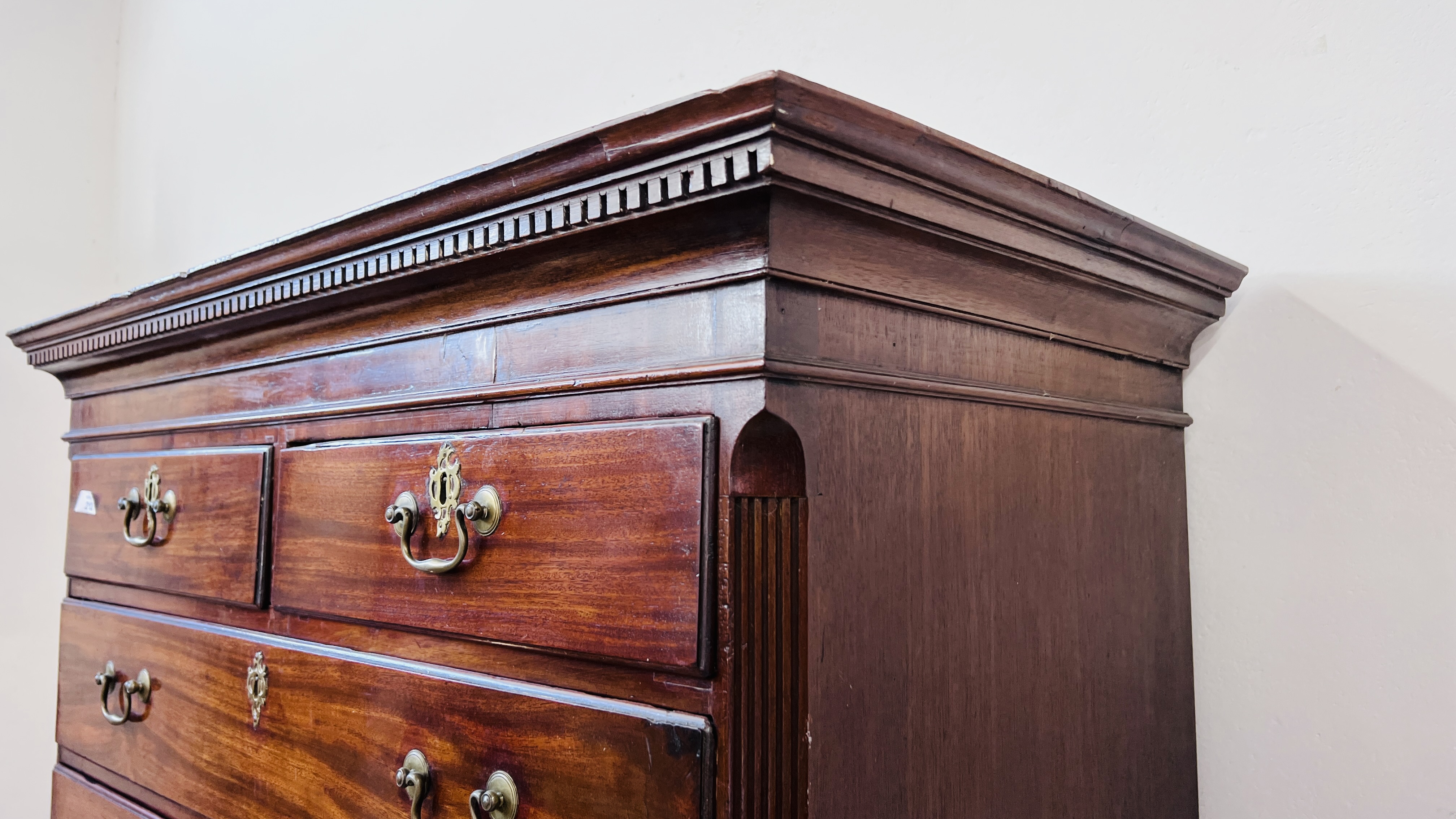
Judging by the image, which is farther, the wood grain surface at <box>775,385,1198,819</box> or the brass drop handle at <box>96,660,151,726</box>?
the brass drop handle at <box>96,660,151,726</box>

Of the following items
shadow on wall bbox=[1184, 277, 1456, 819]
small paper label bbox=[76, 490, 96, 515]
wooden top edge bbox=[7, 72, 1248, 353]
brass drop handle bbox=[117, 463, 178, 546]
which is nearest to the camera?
wooden top edge bbox=[7, 72, 1248, 353]

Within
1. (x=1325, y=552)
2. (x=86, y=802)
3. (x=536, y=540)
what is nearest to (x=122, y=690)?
(x=86, y=802)

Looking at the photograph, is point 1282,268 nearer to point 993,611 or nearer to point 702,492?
point 993,611

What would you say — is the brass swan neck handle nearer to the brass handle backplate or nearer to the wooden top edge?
→ the brass handle backplate

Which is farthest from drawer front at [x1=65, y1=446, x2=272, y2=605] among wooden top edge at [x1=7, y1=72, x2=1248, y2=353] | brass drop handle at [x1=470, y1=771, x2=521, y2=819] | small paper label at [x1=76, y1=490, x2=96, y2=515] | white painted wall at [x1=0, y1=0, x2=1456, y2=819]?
white painted wall at [x1=0, y1=0, x2=1456, y2=819]

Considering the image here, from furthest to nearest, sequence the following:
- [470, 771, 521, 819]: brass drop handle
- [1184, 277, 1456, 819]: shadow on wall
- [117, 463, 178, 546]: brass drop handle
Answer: [117, 463, 178, 546]: brass drop handle < [1184, 277, 1456, 819]: shadow on wall < [470, 771, 521, 819]: brass drop handle

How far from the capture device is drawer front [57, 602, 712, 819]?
509mm

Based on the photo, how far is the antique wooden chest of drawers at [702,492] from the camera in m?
0.47

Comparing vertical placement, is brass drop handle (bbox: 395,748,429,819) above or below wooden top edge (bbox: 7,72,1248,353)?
below

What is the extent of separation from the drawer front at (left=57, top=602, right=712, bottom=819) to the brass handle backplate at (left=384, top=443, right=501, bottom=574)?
8 centimetres

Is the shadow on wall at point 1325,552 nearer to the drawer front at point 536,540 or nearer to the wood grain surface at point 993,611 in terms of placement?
the wood grain surface at point 993,611

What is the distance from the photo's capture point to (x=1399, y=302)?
782mm

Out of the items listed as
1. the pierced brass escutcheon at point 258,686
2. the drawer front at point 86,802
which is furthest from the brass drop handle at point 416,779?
the drawer front at point 86,802

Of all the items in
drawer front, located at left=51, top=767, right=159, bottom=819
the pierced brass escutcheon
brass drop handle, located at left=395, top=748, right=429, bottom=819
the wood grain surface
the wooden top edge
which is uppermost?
the wooden top edge
